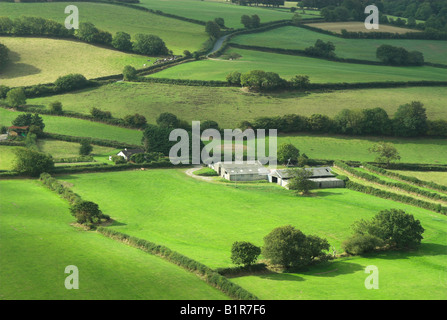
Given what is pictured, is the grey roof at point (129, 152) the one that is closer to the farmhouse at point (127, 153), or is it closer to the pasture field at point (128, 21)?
the farmhouse at point (127, 153)

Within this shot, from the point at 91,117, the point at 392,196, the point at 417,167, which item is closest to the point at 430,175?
the point at 417,167

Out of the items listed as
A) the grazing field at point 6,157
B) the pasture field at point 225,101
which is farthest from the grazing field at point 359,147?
the grazing field at point 6,157

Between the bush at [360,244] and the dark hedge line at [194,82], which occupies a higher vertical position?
the dark hedge line at [194,82]

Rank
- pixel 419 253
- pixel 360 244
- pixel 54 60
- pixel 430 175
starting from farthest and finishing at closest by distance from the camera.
→ pixel 54 60 → pixel 430 175 → pixel 419 253 → pixel 360 244

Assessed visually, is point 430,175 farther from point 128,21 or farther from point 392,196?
point 128,21

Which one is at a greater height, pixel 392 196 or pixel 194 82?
pixel 194 82

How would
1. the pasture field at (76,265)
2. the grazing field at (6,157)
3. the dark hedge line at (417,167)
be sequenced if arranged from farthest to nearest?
the dark hedge line at (417,167) < the grazing field at (6,157) < the pasture field at (76,265)

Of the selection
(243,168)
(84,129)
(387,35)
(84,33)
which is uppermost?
(387,35)
